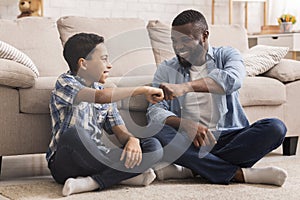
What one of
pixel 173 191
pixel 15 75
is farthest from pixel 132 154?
pixel 15 75

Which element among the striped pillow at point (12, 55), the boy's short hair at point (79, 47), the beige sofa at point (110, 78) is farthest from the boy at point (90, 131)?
the striped pillow at point (12, 55)

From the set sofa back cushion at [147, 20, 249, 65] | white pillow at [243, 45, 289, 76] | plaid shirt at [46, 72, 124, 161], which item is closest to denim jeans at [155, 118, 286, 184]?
plaid shirt at [46, 72, 124, 161]

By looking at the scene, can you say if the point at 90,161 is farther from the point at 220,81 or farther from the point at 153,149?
the point at 220,81

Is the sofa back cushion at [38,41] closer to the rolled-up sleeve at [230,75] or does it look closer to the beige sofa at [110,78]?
the beige sofa at [110,78]

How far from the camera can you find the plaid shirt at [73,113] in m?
2.38

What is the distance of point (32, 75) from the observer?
2.62 m

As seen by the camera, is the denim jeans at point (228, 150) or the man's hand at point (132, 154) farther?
the denim jeans at point (228, 150)

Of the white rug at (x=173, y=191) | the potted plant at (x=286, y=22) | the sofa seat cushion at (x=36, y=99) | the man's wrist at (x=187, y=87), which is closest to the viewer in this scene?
the white rug at (x=173, y=191)

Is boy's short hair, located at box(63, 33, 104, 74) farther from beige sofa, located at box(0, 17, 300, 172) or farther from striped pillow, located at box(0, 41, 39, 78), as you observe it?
striped pillow, located at box(0, 41, 39, 78)

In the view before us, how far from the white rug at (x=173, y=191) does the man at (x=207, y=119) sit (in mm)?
67

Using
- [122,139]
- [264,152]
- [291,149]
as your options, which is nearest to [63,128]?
[122,139]

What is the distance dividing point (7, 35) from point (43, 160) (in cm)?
68

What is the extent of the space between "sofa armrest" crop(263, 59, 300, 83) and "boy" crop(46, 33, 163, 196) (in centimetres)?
116

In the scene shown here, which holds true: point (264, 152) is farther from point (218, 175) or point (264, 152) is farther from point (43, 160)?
point (43, 160)
